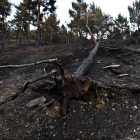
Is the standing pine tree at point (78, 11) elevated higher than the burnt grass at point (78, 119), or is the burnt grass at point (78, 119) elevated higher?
the standing pine tree at point (78, 11)

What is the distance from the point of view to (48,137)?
3.13m

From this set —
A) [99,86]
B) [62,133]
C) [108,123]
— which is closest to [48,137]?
[62,133]

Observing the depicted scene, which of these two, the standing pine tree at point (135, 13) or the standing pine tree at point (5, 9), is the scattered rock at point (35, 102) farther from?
the standing pine tree at point (135, 13)

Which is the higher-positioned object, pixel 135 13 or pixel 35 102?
pixel 135 13

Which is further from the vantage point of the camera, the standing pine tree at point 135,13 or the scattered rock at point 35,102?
the standing pine tree at point 135,13

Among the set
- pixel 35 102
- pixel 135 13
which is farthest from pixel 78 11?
pixel 35 102

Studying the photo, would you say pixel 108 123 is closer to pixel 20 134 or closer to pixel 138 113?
pixel 138 113

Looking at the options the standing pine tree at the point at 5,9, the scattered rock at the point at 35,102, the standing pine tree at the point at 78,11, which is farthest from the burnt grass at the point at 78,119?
the standing pine tree at the point at 78,11

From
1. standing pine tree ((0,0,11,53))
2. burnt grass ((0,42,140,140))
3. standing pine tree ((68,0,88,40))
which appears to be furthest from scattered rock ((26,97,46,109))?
standing pine tree ((68,0,88,40))

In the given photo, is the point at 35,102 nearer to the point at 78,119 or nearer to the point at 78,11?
the point at 78,119

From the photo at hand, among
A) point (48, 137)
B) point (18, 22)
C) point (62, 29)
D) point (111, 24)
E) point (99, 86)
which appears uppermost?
point (62, 29)

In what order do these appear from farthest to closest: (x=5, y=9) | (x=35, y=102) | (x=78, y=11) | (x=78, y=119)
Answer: (x=78, y=11), (x=5, y=9), (x=35, y=102), (x=78, y=119)

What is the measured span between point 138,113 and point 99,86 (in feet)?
4.87

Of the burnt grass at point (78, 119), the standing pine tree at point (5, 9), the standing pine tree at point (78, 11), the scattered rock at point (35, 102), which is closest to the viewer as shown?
the burnt grass at point (78, 119)
